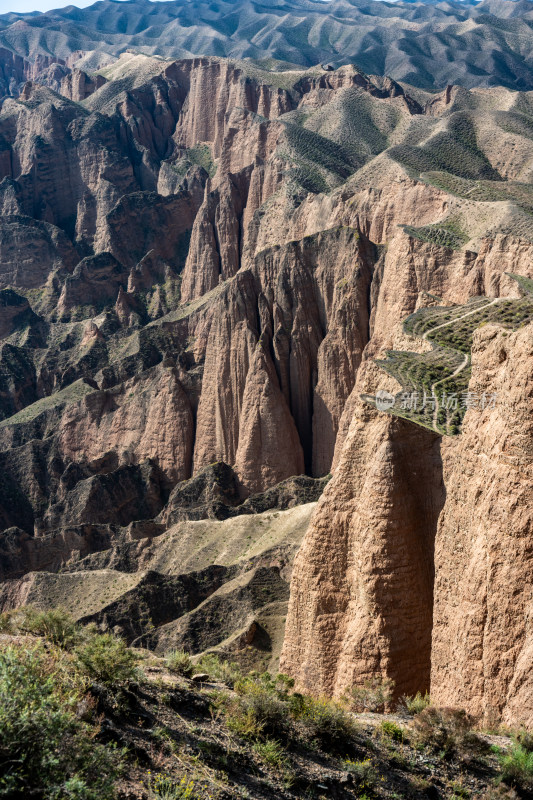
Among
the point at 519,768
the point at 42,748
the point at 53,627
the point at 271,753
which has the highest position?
the point at 53,627

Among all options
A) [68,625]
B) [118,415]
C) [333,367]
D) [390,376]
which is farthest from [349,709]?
[118,415]

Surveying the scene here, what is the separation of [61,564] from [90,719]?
40.4 m

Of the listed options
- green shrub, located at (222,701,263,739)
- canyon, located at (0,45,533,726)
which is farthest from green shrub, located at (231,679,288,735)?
canyon, located at (0,45,533,726)

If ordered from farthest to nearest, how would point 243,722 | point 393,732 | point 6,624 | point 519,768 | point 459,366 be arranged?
point 459,366 < point 6,624 < point 393,732 < point 243,722 < point 519,768

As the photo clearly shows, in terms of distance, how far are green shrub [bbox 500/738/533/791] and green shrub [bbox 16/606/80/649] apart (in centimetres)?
713

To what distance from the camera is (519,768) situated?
41.5 ft

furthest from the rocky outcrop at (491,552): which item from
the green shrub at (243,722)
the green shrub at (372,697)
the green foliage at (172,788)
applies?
the green foliage at (172,788)

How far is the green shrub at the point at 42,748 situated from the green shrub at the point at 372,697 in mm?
7682

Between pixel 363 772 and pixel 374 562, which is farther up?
pixel 374 562

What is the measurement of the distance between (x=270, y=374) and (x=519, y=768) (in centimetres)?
4397

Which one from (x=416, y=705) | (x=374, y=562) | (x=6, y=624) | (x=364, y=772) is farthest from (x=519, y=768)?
(x=6, y=624)

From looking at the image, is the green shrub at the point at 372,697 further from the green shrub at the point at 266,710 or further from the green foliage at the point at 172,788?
the green foliage at the point at 172,788

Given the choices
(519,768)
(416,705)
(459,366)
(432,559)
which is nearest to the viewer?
(519,768)

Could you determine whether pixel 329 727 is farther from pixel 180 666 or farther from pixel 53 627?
pixel 53 627
